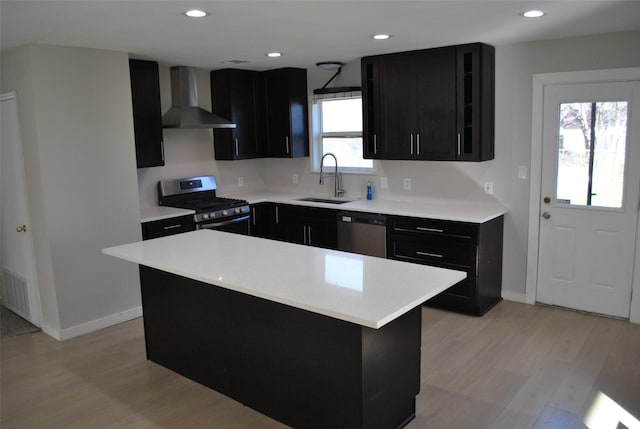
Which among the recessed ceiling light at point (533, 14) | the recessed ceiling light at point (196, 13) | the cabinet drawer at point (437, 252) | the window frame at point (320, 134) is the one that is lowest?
the cabinet drawer at point (437, 252)

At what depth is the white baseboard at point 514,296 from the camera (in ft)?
15.3

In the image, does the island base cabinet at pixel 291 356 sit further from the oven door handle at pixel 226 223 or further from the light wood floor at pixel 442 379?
the oven door handle at pixel 226 223

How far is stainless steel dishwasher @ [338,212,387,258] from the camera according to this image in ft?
15.7

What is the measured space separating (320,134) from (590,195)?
2.87 meters

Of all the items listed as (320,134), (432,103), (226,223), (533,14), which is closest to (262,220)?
(226,223)

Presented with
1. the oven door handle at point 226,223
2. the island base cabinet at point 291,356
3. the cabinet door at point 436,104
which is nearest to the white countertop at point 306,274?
the island base cabinet at point 291,356

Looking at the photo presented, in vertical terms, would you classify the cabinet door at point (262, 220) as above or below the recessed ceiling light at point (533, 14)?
below

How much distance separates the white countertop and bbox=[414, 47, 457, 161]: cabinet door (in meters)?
1.96

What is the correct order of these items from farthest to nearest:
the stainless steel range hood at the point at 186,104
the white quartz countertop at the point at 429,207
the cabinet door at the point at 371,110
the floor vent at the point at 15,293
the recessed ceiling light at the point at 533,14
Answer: the stainless steel range hood at the point at 186,104 → the cabinet door at the point at 371,110 → the floor vent at the point at 15,293 → the white quartz countertop at the point at 429,207 → the recessed ceiling light at the point at 533,14

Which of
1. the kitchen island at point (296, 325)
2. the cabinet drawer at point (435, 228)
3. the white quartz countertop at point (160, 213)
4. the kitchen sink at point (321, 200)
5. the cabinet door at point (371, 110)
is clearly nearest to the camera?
the kitchen island at point (296, 325)

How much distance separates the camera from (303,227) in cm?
543

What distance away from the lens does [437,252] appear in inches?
176

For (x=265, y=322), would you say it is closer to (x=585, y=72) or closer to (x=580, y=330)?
(x=580, y=330)

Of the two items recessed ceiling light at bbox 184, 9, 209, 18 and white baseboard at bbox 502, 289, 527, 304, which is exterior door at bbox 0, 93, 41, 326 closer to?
recessed ceiling light at bbox 184, 9, 209, 18
